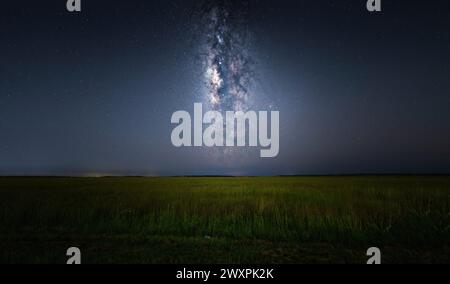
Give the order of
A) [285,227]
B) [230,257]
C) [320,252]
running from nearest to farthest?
[230,257] → [320,252] → [285,227]

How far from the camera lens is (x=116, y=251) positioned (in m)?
7.79

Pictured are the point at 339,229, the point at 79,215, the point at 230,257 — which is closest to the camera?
the point at 230,257

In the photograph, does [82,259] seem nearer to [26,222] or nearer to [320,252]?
[320,252]

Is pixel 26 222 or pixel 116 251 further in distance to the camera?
pixel 26 222

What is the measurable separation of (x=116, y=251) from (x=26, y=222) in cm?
513
